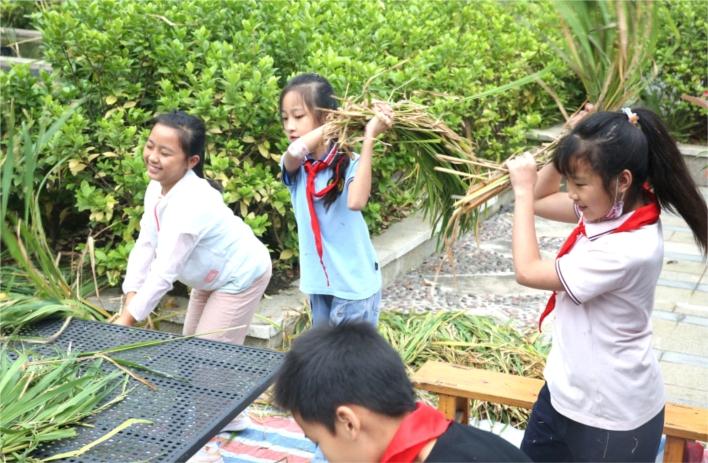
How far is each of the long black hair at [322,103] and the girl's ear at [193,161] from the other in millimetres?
461

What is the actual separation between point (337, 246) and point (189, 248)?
0.59 metres

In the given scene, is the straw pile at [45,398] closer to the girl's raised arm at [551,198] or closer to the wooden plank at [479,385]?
the wooden plank at [479,385]

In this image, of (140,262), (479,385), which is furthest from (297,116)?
(479,385)

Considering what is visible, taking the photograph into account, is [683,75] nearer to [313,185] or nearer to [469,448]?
[313,185]

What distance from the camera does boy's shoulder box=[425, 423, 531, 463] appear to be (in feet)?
5.83

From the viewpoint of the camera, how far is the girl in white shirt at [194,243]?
3.43 meters

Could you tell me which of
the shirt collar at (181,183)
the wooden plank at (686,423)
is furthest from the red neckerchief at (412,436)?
the shirt collar at (181,183)

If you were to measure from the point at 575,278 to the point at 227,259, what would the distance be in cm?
170

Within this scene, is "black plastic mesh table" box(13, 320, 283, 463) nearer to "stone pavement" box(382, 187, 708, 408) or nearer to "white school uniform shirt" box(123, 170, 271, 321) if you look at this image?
"white school uniform shirt" box(123, 170, 271, 321)

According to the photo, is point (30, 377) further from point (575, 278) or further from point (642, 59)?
point (642, 59)

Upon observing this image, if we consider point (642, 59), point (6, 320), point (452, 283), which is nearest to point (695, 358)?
point (452, 283)

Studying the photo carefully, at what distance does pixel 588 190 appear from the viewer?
2.38 metres

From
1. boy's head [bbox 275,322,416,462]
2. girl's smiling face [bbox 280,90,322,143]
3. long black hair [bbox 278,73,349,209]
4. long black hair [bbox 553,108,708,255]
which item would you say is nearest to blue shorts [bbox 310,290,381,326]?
long black hair [bbox 278,73,349,209]

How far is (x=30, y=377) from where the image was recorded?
263 centimetres
